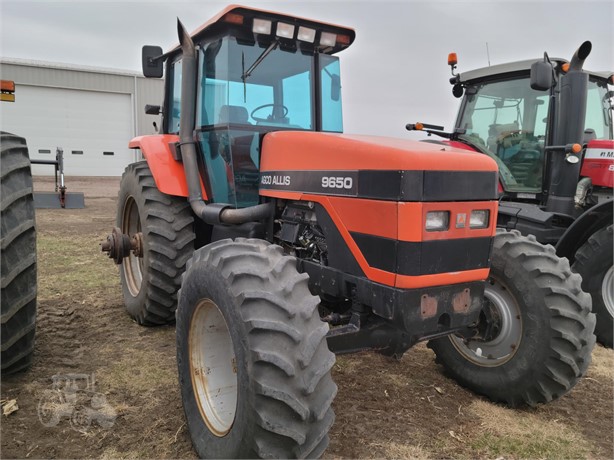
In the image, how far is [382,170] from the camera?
7.22 ft

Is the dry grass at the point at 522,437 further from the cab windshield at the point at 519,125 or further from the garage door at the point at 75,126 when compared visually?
the garage door at the point at 75,126

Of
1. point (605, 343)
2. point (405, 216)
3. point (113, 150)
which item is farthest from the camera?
point (113, 150)

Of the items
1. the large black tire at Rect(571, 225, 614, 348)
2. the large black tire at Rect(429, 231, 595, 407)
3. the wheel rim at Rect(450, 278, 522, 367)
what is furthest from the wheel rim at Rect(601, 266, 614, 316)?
the wheel rim at Rect(450, 278, 522, 367)

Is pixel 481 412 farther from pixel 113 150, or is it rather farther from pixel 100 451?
pixel 113 150

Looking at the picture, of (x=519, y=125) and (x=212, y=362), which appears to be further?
(x=519, y=125)

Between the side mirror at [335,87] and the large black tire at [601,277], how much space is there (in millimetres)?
2614

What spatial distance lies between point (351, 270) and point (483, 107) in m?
4.18

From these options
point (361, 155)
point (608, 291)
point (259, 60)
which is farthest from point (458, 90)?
point (361, 155)

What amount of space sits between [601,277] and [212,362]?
3507 millimetres

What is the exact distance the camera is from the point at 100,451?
2307mm

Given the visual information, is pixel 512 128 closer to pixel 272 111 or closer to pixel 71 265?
pixel 272 111

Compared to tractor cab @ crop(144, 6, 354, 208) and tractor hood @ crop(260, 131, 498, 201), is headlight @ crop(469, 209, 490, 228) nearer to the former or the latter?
tractor hood @ crop(260, 131, 498, 201)

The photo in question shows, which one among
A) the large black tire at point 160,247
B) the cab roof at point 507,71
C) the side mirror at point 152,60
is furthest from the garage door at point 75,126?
the large black tire at point 160,247

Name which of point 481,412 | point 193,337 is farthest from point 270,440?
point 481,412
